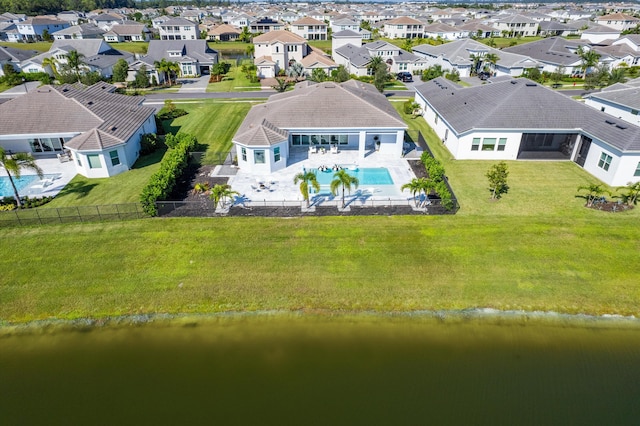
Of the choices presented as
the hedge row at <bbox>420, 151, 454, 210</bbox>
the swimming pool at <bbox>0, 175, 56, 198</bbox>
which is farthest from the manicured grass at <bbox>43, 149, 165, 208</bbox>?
the hedge row at <bbox>420, 151, 454, 210</bbox>

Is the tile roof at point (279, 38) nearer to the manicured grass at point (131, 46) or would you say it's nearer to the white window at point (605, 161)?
the manicured grass at point (131, 46)

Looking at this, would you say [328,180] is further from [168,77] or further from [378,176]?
[168,77]

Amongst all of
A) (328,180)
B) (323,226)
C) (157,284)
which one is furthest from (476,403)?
(328,180)

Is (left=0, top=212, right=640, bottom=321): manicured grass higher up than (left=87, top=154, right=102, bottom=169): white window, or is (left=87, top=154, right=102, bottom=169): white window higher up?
(left=87, top=154, right=102, bottom=169): white window

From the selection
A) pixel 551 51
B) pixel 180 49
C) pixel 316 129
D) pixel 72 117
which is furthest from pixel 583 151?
pixel 180 49

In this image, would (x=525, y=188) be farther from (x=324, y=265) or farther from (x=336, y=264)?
(x=324, y=265)

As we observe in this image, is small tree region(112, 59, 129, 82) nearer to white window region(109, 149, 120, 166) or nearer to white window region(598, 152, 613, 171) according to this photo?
white window region(109, 149, 120, 166)
